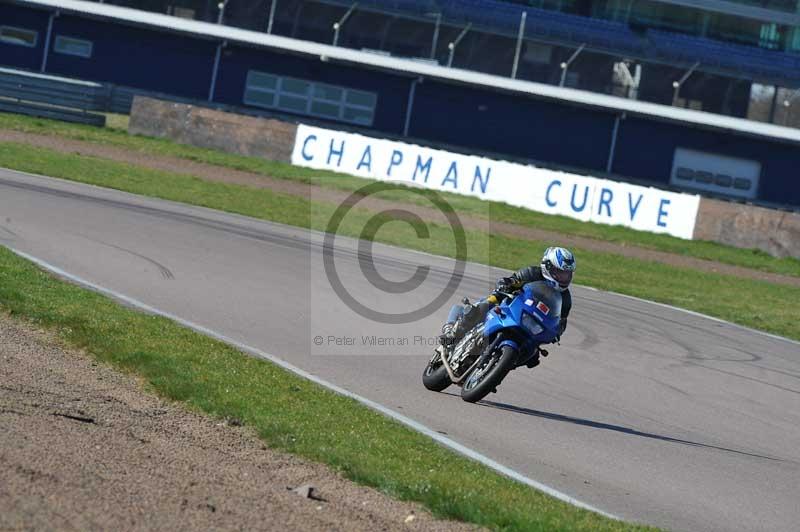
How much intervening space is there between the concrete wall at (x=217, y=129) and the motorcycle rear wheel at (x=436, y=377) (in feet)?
69.6

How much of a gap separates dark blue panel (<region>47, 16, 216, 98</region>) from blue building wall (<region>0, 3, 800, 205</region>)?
0.04 meters

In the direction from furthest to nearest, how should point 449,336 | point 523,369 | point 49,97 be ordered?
1. point 49,97
2. point 523,369
3. point 449,336

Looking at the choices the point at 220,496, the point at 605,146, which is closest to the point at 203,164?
the point at 605,146

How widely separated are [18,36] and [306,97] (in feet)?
36.0

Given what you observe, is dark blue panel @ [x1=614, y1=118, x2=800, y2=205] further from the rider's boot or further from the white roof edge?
the rider's boot

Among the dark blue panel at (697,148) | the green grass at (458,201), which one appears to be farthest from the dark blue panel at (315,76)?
the green grass at (458,201)

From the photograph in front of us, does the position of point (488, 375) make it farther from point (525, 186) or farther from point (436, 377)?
point (525, 186)

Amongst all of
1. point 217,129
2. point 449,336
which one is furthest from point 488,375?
point 217,129

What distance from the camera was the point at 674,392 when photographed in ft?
40.4

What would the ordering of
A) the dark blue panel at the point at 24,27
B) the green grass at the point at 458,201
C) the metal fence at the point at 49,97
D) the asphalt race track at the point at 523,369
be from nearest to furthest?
1. the asphalt race track at the point at 523,369
2. the green grass at the point at 458,201
3. the metal fence at the point at 49,97
4. the dark blue panel at the point at 24,27

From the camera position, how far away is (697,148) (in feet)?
144

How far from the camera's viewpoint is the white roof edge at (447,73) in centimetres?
4303

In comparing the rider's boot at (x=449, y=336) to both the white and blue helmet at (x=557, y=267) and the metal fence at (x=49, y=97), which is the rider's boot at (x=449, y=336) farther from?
the metal fence at (x=49, y=97)

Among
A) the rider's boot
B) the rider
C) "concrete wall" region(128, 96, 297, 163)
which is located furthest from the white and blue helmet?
"concrete wall" region(128, 96, 297, 163)
